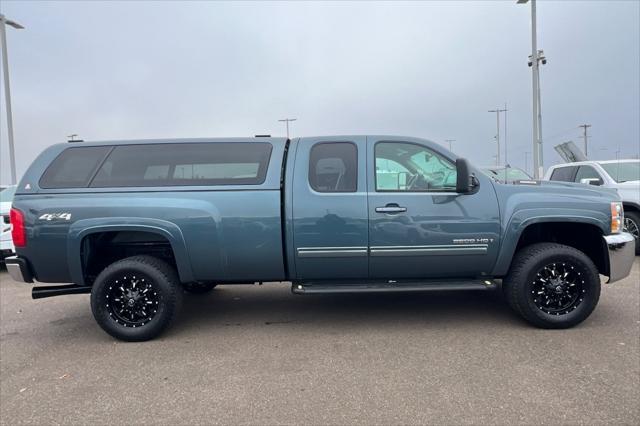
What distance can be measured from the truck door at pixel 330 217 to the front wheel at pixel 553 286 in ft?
4.93

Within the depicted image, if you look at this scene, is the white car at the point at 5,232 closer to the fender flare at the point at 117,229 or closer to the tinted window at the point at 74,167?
the tinted window at the point at 74,167

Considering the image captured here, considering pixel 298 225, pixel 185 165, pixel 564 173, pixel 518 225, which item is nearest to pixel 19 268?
pixel 185 165

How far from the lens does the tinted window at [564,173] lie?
9.77 meters

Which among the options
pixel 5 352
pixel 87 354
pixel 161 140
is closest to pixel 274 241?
pixel 161 140

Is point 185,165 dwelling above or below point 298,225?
above

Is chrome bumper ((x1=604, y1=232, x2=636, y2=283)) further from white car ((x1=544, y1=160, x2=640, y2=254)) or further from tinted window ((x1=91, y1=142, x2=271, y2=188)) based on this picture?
white car ((x1=544, y1=160, x2=640, y2=254))

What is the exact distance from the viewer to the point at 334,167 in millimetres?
4586

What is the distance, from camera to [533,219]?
14.5 feet

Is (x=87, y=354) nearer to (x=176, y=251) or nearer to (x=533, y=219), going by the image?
(x=176, y=251)

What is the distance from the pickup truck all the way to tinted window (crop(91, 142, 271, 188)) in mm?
11

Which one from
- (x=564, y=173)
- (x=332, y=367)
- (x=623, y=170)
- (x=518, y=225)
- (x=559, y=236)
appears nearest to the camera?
(x=332, y=367)

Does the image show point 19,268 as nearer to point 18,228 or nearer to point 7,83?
point 18,228

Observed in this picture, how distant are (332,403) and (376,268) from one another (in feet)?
5.37

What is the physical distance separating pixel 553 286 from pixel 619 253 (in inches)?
27.8
